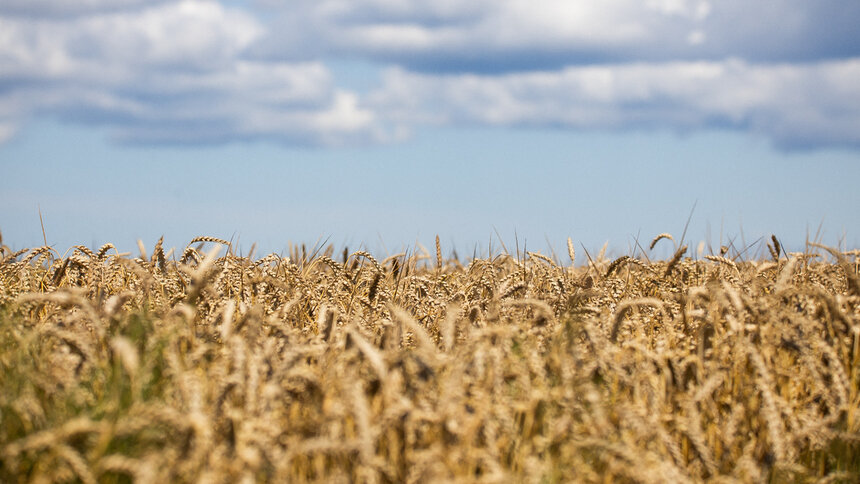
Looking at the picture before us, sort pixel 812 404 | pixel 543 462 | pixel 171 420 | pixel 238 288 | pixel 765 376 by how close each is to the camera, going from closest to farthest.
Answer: pixel 171 420
pixel 543 462
pixel 765 376
pixel 812 404
pixel 238 288

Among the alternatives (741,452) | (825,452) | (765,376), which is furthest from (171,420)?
(825,452)

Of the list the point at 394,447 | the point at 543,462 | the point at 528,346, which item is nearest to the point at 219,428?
the point at 394,447

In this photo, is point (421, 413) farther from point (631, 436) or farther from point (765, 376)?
point (765, 376)

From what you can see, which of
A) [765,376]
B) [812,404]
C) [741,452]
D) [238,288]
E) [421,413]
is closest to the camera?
[421,413]

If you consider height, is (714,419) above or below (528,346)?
below

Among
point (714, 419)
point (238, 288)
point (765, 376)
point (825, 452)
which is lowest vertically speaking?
point (825, 452)

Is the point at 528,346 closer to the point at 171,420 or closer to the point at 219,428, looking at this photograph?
the point at 219,428

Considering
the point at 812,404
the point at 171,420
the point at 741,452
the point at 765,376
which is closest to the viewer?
the point at 171,420

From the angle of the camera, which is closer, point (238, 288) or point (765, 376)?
point (765, 376)

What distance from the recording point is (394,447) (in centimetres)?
214

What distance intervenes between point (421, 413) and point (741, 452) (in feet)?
4.57

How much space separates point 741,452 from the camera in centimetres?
283

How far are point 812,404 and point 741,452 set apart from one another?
0.46m

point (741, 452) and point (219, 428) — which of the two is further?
point (741, 452)
